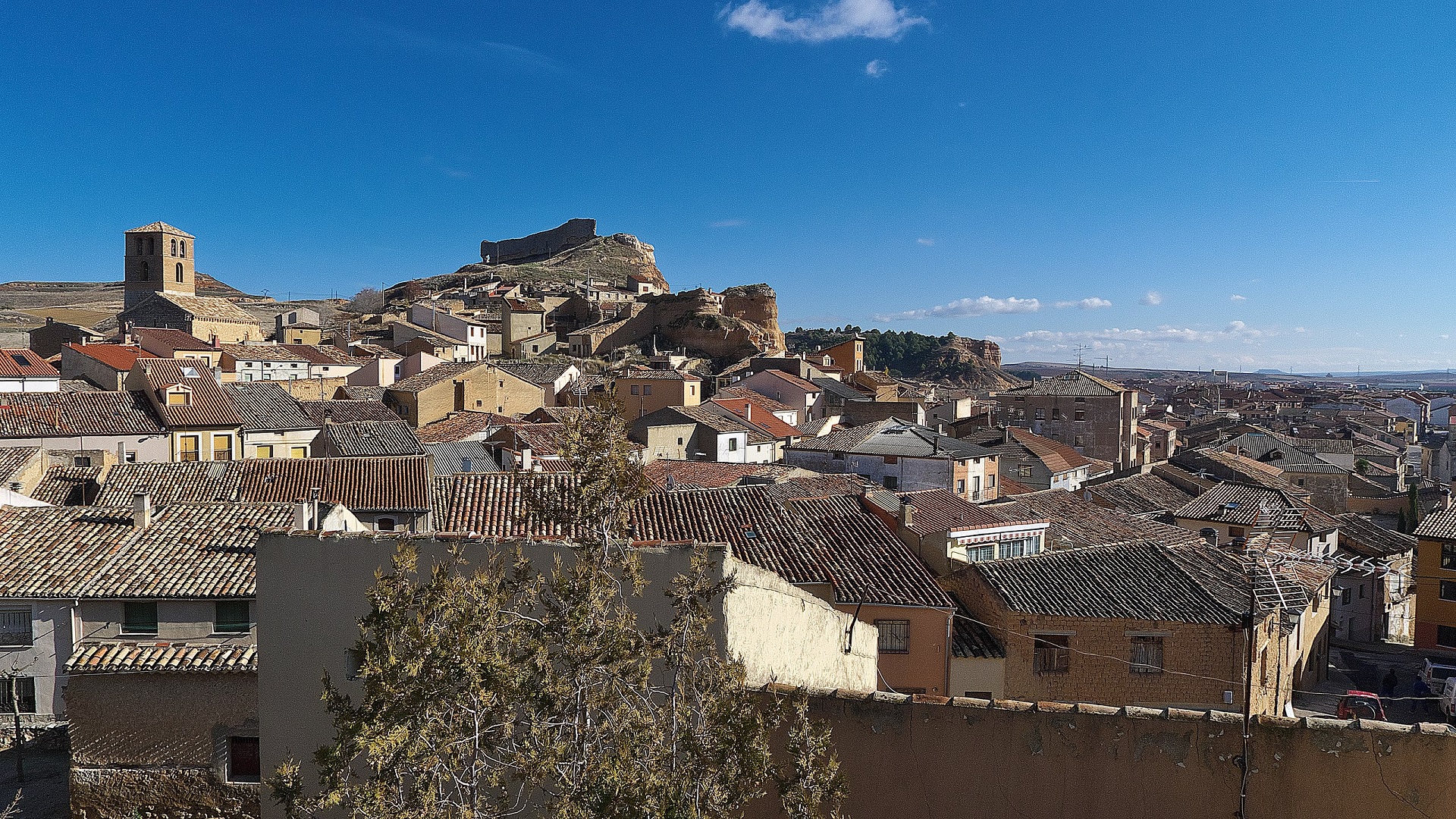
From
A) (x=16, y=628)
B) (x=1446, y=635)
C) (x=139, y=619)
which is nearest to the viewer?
(x=139, y=619)

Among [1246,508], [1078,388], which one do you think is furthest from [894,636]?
[1078,388]

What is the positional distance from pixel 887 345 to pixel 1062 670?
13066 cm

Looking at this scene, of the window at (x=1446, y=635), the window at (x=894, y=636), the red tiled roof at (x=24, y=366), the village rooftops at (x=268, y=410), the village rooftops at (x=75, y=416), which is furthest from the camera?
the red tiled roof at (x=24, y=366)

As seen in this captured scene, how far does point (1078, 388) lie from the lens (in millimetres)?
56031

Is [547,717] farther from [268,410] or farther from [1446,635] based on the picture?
[1446,635]

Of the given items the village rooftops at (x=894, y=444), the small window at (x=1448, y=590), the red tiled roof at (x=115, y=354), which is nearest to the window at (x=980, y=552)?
the village rooftops at (x=894, y=444)

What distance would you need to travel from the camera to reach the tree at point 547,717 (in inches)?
203

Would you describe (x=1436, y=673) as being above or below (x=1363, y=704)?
below

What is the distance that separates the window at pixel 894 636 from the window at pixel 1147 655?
149 inches

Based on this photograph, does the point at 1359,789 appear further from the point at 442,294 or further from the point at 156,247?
the point at 442,294

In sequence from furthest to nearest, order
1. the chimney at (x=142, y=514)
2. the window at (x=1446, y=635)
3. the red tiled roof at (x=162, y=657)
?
the window at (x=1446, y=635) → the chimney at (x=142, y=514) → the red tiled roof at (x=162, y=657)

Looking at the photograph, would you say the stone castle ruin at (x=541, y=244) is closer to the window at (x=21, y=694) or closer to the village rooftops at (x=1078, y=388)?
the village rooftops at (x=1078, y=388)

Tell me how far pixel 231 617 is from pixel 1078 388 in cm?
5080

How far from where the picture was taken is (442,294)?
102m
